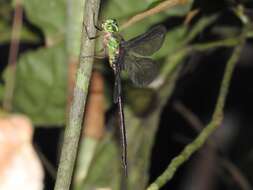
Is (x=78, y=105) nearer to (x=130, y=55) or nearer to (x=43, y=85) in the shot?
(x=130, y=55)

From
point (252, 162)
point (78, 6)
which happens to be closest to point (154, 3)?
point (78, 6)

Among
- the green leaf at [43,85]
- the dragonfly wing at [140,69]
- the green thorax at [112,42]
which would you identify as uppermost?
the green thorax at [112,42]

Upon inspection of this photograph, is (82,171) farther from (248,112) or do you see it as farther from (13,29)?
(248,112)

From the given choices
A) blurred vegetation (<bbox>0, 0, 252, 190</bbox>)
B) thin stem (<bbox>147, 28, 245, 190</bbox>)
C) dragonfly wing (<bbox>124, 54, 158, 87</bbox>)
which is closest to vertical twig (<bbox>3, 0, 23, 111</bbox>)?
blurred vegetation (<bbox>0, 0, 252, 190</bbox>)

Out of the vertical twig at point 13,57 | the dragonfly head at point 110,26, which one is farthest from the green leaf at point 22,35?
the dragonfly head at point 110,26

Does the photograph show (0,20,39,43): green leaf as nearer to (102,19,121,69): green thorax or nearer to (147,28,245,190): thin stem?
(102,19,121,69): green thorax

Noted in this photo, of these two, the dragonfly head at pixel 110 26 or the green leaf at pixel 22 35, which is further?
the green leaf at pixel 22 35

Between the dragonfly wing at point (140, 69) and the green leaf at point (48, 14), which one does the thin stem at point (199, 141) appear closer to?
the dragonfly wing at point (140, 69)
